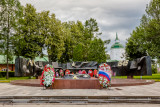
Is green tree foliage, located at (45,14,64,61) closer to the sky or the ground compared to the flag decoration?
closer to the sky

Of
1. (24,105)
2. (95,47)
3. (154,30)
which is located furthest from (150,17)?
(24,105)

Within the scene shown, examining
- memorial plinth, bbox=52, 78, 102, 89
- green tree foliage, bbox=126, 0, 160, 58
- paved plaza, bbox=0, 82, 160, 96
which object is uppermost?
green tree foliage, bbox=126, 0, 160, 58

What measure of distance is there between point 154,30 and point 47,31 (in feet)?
70.3

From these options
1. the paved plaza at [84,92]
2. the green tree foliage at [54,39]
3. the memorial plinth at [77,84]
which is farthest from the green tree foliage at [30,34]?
the paved plaza at [84,92]

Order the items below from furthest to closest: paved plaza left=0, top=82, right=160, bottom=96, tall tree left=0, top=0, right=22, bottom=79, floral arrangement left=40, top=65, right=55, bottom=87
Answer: tall tree left=0, top=0, right=22, bottom=79 → floral arrangement left=40, top=65, right=55, bottom=87 → paved plaza left=0, top=82, right=160, bottom=96

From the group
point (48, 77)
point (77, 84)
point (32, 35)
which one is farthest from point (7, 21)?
point (77, 84)

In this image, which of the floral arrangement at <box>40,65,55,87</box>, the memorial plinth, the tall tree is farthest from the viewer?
the tall tree

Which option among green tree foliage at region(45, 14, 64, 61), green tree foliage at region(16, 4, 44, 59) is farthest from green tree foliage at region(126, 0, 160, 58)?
green tree foliage at region(16, 4, 44, 59)

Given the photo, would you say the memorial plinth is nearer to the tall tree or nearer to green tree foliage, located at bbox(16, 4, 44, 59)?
the tall tree

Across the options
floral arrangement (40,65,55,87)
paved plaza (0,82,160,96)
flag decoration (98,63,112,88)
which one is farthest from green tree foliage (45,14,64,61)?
flag decoration (98,63,112,88)

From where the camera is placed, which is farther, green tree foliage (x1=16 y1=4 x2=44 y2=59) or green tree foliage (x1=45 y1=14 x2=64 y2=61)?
green tree foliage (x1=45 y1=14 x2=64 y2=61)

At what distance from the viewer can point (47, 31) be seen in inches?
1378

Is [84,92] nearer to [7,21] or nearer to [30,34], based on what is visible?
[7,21]

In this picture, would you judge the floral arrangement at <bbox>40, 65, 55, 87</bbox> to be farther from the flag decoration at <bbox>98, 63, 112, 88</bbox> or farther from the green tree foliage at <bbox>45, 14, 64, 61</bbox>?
the green tree foliage at <bbox>45, 14, 64, 61</bbox>
